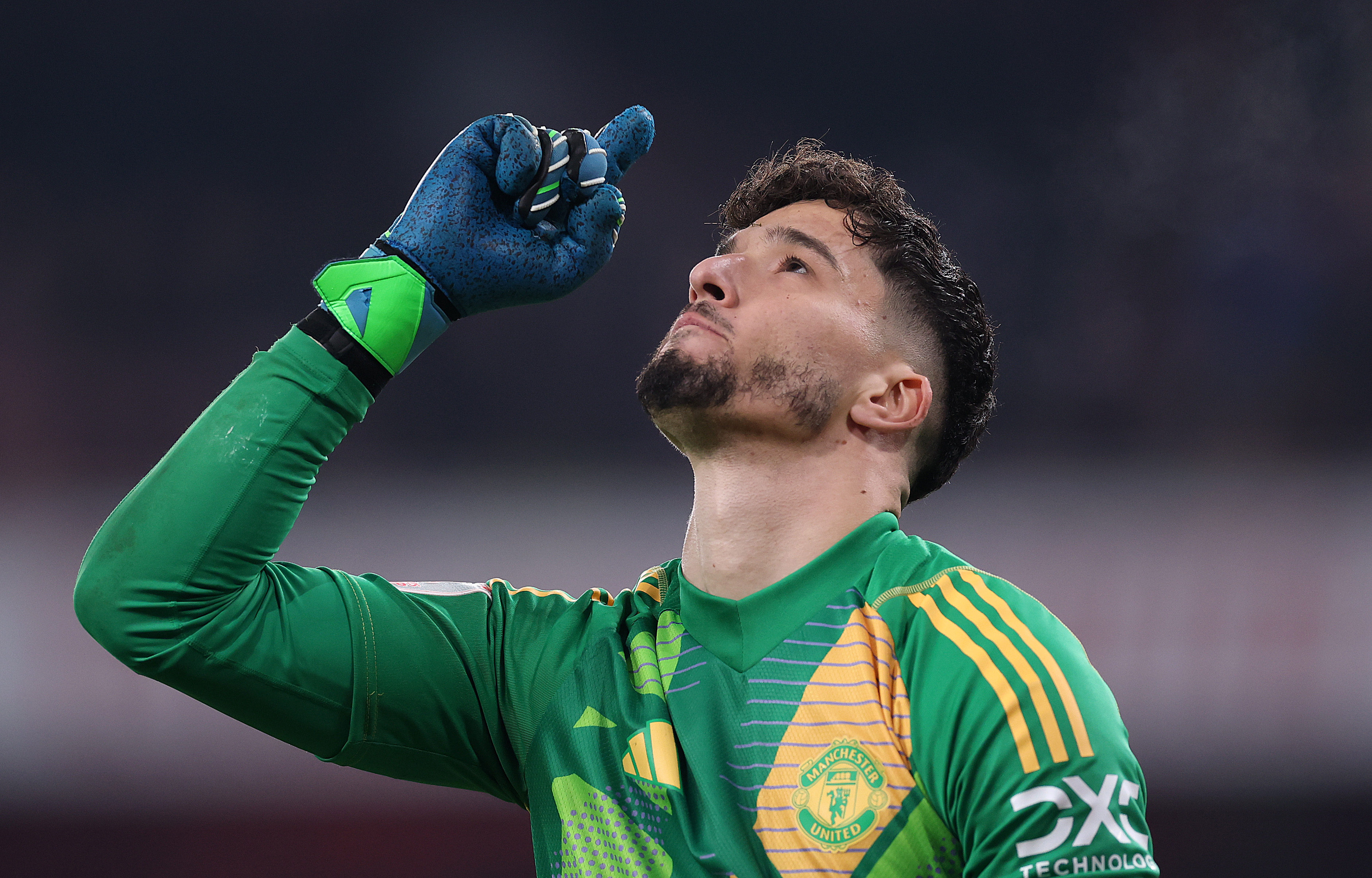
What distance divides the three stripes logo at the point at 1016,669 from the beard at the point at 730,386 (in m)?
0.38

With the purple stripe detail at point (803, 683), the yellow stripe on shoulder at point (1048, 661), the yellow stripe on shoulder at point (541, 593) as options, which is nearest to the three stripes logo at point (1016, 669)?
the yellow stripe on shoulder at point (1048, 661)

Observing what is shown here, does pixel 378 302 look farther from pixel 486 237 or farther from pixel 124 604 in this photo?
pixel 124 604

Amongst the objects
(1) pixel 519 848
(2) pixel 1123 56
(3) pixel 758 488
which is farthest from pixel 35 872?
(2) pixel 1123 56

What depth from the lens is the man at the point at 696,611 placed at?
127cm

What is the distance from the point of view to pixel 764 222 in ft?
6.29

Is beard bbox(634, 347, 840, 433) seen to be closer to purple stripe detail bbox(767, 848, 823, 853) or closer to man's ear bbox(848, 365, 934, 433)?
man's ear bbox(848, 365, 934, 433)

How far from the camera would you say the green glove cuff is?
4.99 ft

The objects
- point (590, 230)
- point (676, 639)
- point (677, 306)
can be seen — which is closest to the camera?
point (676, 639)

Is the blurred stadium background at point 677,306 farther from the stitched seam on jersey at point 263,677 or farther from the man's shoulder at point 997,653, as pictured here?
the man's shoulder at point 997,653

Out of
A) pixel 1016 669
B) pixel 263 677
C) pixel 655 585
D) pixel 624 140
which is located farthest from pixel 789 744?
pixel 624 140

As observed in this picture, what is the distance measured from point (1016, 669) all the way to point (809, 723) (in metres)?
0.27

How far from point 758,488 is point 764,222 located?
0.53m

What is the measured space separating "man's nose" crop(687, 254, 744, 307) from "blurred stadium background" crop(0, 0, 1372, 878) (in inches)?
101

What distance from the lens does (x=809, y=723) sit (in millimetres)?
1381
